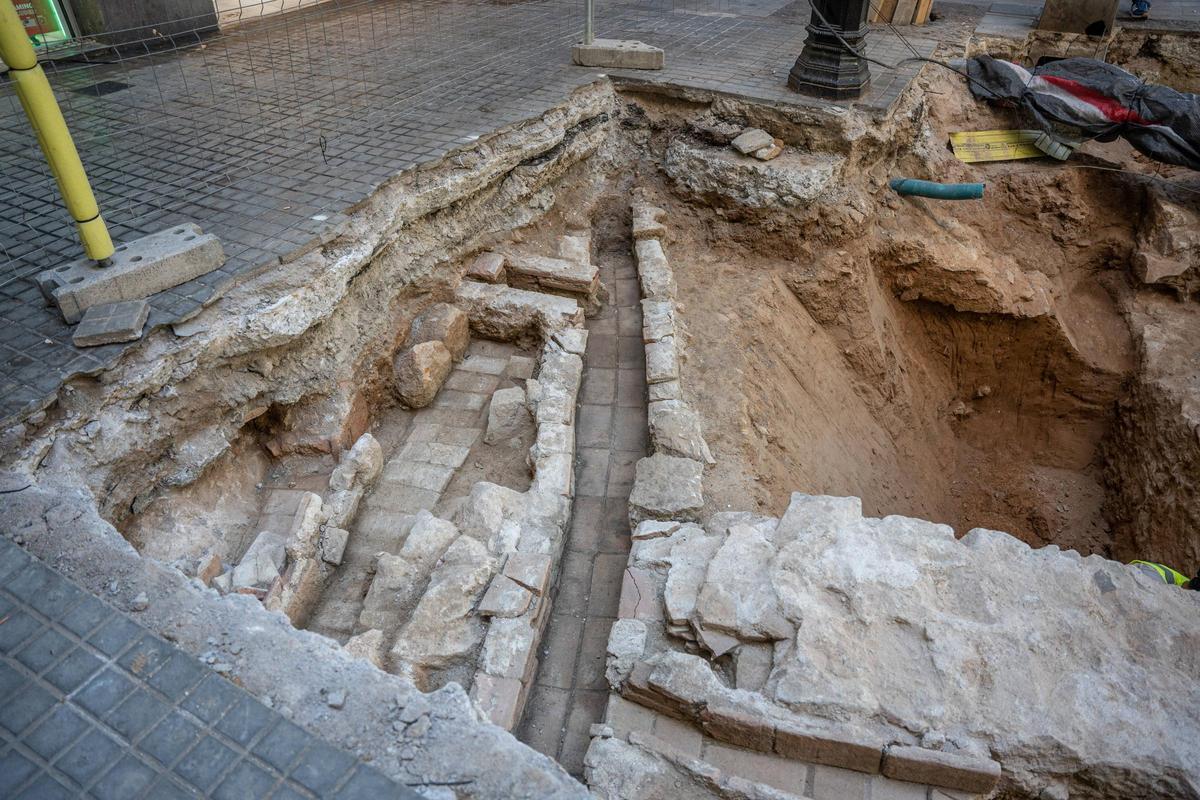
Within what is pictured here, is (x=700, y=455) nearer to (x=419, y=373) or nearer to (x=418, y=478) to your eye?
(x=418, y=478)

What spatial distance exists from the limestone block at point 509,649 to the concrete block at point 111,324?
2.20 m

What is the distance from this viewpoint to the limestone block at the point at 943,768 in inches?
110

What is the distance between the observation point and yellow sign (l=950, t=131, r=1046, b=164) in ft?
25.3

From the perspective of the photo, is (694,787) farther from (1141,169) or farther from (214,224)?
(1141,169)

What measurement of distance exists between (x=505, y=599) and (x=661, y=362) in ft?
6.81

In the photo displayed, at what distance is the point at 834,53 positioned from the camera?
657cm

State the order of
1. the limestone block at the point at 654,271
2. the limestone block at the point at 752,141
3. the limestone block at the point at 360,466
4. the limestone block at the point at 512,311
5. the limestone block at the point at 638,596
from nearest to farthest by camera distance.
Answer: the limestone block at the point at 638,596 < the limestone block at the point at 360,466 < the limestone block at the point at 512,311 < the limestone block at the point at 654,271 < the limestone block at the point at 752,141

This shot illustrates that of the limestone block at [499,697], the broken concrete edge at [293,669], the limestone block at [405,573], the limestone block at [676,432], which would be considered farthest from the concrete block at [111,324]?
the limestone block at [676,432]

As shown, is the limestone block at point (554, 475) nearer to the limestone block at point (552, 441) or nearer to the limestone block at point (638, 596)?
the limestone block at point (552, 441)

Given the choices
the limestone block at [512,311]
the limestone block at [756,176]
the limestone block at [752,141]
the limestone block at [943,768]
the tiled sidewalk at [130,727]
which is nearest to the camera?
the tiled sidewalk at [130,727]

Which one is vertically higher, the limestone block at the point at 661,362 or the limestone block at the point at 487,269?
the limestone block at the point at 487,269

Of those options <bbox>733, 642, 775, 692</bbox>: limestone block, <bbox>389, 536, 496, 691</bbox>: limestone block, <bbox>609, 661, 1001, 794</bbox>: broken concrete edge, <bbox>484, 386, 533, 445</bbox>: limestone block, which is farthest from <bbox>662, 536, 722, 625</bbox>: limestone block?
<bbox>484, 386, 533, 445</bbox>: limestone block

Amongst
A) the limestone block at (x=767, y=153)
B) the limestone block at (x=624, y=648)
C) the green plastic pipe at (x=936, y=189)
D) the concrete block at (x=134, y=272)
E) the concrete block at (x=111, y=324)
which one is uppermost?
the concrete block at (x=134, y=272)

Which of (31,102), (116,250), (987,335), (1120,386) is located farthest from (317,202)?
(1120,386)
